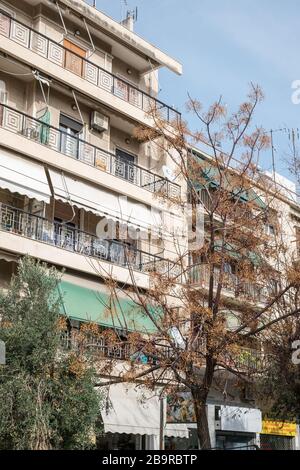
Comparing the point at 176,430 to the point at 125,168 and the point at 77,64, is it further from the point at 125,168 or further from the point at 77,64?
the point at 77,64

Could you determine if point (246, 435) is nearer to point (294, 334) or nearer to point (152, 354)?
point (294, 334)

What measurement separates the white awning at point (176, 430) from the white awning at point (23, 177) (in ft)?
22.5

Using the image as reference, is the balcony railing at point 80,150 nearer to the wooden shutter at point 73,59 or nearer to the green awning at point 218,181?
the green awning at point 218,181

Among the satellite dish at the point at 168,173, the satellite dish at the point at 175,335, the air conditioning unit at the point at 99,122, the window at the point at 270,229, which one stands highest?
the air conditioning unit at the point at 99,122

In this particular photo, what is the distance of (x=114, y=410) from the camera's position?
17875 millimetres

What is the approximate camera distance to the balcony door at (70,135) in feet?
68.5

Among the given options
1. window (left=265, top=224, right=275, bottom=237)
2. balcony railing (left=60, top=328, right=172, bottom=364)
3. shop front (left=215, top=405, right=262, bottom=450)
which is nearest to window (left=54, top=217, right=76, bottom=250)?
balcony railing (left=60, top=328, right=172, bottom=364)

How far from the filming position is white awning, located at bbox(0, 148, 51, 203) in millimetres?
18297

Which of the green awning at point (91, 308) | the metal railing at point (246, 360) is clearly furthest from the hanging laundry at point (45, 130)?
the metal railing at point (246, 360)

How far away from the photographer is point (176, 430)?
63.3 feet

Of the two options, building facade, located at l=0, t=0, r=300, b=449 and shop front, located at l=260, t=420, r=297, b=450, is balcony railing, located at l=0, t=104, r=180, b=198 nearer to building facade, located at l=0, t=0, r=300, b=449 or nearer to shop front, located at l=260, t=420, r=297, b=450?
building facade, located at l=0, t=0, r=300, b=449

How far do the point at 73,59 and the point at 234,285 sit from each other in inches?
379

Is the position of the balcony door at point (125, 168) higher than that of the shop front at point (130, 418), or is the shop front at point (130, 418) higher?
the balcony door at point (125, 168)
